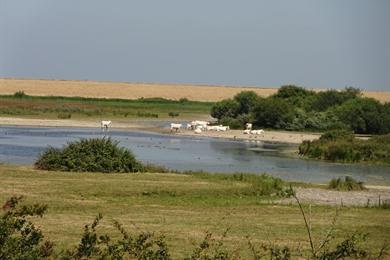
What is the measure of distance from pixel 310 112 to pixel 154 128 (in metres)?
17.3

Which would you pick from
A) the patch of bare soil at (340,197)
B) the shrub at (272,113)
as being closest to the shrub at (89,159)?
the patch of bare soil at (340,197)

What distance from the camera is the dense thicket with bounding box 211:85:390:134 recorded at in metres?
78.7

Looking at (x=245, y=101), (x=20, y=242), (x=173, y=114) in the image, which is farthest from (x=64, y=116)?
(x=20, y=242)

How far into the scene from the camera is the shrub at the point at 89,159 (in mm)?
34500

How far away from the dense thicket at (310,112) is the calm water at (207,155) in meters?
15.4

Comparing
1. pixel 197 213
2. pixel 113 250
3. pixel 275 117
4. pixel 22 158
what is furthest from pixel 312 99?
pixel 113 250

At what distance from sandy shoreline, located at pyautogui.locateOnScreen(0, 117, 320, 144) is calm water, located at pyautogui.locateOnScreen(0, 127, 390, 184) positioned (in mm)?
4213

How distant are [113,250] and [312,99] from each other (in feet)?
280

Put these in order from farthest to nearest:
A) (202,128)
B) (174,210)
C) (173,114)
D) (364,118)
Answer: (173,114) → (364,118) → (202,128) → (174,210)

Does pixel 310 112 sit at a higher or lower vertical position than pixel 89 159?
higher

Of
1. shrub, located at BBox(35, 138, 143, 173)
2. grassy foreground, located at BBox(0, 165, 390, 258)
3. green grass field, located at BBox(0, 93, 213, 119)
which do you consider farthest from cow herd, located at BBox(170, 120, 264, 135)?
grassy foreground, located at BBox(0, 165, 390, 258)

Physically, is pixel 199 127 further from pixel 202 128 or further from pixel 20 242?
pixel 20 242

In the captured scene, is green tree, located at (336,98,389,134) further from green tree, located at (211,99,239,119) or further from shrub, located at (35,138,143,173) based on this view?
shrub, located at (35,138,143,173)

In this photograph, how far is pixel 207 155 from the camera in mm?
52188
